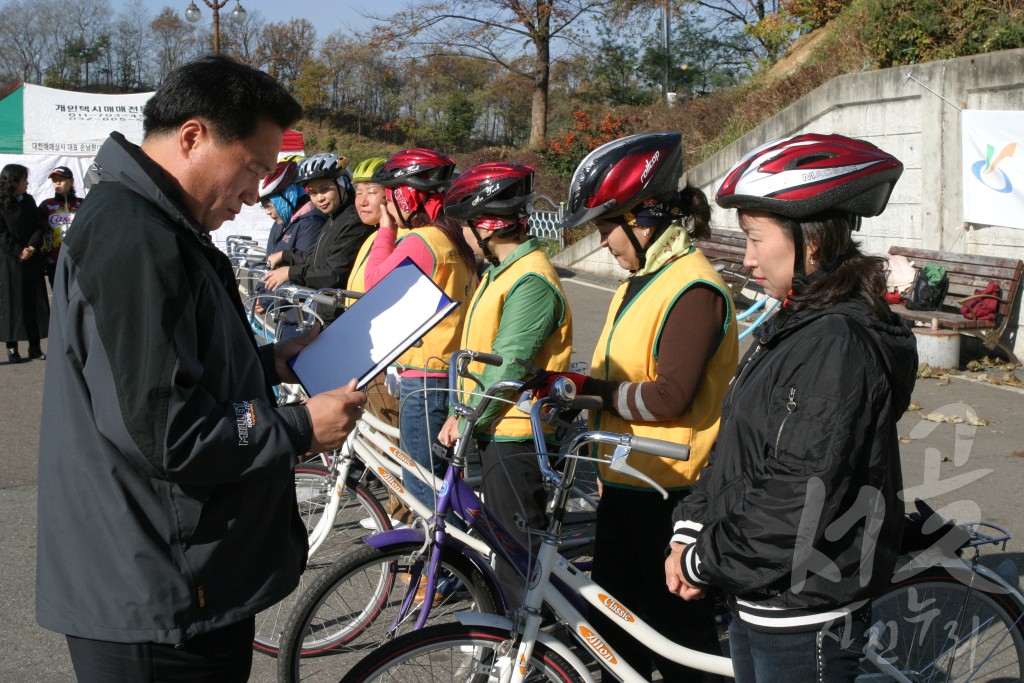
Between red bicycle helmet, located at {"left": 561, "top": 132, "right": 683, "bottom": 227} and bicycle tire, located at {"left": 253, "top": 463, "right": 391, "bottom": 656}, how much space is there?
5.90ft

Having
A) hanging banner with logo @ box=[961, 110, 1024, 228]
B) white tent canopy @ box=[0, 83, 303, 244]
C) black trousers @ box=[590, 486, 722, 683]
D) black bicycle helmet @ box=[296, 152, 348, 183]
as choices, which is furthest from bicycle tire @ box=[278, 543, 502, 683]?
white tent canopy @ box=[0, 83, 303, 244]

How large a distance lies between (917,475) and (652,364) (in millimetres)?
3573

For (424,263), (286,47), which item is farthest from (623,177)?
(286,47)

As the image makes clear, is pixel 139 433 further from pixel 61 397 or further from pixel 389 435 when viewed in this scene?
pixel 389 435

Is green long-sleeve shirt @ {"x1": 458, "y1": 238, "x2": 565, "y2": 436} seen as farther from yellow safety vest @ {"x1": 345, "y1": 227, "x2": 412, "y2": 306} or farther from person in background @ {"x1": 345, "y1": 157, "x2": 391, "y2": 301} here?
person in background @ {"x1": 345, "y1": 157, "x2": 391, "y2": 301}

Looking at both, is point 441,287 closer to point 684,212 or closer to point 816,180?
point 684,212

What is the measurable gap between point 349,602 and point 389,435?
1056 mm

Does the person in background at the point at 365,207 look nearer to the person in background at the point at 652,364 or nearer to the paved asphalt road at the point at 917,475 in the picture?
the paved asphalt road at the point at 917,475

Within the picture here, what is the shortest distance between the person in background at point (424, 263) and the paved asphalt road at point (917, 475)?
3.86ft

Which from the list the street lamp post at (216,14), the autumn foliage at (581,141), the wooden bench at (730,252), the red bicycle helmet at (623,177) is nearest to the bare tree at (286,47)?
the street lamp post at (216,14)

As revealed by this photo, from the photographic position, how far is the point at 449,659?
2.57m

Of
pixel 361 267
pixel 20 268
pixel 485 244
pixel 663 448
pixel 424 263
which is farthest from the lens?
pixel 20 268

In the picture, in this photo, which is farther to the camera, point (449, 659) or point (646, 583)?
point (646, 583)

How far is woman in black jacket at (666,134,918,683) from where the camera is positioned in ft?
6.57
